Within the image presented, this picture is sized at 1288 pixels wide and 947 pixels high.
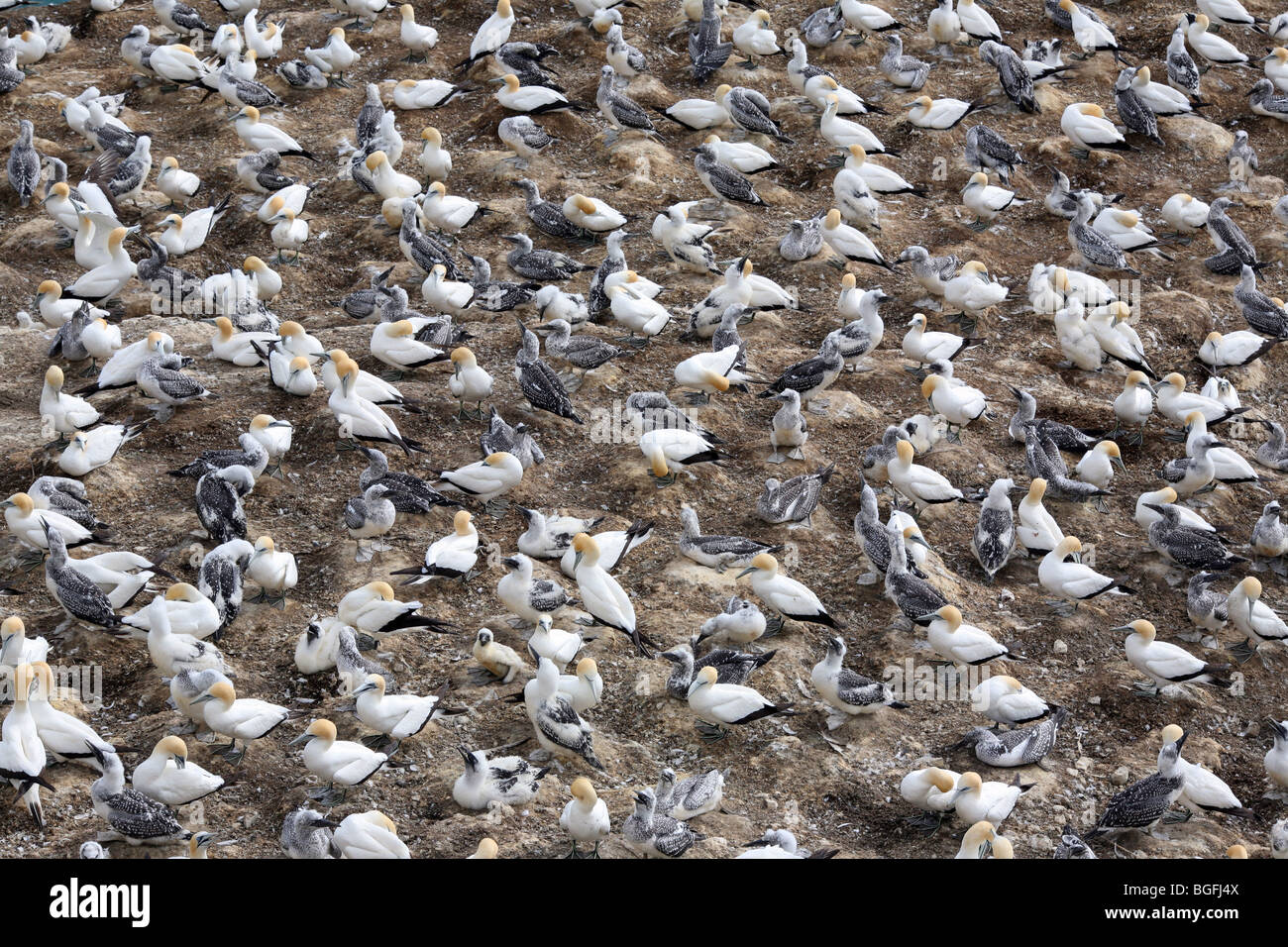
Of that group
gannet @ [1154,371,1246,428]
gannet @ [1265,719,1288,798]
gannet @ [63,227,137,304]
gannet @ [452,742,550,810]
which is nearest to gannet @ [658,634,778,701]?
gannet @ [452,742,550,810]

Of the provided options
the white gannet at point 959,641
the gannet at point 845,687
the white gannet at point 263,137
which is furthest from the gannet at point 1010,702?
the white gannet at point 263,137

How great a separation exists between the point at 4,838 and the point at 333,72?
11.5 meters

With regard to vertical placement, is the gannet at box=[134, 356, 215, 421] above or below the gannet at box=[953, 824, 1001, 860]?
below

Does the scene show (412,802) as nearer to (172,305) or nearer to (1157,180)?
(172,305)

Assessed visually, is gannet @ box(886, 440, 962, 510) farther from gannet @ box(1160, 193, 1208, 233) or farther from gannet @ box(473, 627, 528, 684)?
gannet @ box(1160, 193, 1208, 233)

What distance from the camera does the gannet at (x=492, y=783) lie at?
8.57 meters

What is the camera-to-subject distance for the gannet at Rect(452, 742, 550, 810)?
8.57 m

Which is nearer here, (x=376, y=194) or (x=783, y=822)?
(x=783, y=822)

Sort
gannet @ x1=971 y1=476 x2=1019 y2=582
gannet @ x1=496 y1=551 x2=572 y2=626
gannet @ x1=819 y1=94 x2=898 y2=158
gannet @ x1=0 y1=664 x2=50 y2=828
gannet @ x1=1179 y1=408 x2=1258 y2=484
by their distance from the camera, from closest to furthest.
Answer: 1. gannet @ x1=0 y1=664 x2=50 y2=828
2. gannet @ x1=496 y1=551 x2=572 y2=626
3. gannet @ x1=971 y1=476 x2=1019 y2=582
4. gannet @ x1=1179 y1=408 x2=1258 y2=484
5. gannet @ x1=819 y1=94 x2=898 y2=158

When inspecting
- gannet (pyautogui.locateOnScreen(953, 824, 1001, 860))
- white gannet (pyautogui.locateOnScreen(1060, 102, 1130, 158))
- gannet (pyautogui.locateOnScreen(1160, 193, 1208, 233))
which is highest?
white gannet (pyautogui.locateOnScreen(1060, 102, 1130, 158))

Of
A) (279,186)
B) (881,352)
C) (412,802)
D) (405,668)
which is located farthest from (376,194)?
(412,802)

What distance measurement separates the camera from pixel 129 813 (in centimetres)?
819

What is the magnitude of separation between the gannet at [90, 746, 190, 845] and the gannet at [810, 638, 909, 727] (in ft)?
12.7

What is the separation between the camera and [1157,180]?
16250 millimetres
